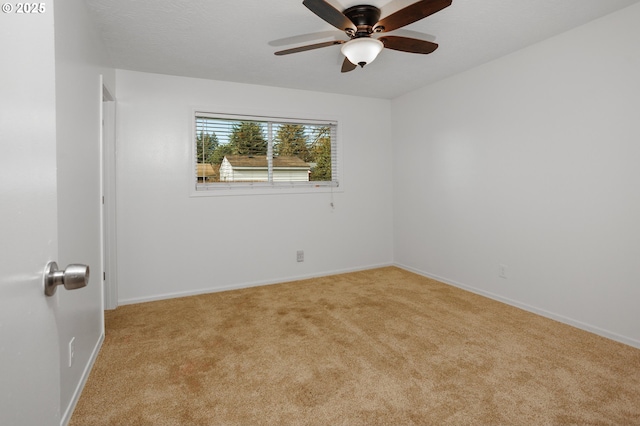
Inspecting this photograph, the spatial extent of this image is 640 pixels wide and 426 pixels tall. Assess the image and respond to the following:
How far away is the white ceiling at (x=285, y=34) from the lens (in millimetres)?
2406

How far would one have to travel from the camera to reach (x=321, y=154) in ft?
15.5

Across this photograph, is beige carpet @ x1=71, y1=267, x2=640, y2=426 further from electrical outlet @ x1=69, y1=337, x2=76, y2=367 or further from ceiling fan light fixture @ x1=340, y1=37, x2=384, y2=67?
ceiling fan light fixture @ x1=340, y1=37, x2=384, y2=67

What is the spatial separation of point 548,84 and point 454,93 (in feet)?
3.59

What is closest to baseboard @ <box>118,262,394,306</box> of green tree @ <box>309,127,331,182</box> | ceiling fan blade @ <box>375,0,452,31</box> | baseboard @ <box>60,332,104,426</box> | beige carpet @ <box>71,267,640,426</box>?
beige carpet @ <box>71,267,640,426</box>

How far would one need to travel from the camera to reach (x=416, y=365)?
2.28m

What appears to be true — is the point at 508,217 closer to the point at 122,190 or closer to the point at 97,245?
the point at 97,245

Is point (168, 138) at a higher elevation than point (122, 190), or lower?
higher

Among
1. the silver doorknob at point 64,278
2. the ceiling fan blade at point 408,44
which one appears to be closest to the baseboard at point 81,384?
the silver doorknob at point 64,278

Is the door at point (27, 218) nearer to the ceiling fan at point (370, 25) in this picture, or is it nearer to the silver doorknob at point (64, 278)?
the silver doorknob at point (64, 278)

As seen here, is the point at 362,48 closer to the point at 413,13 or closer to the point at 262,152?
the point at 413,13

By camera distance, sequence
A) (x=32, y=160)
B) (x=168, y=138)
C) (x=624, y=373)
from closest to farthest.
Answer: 1. (x=32, y=160)
2. (x=624, y=373)
3. (x=168, y=138)

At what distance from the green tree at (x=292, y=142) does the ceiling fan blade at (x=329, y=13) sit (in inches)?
88.7

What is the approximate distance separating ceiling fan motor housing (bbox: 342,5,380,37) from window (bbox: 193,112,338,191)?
215cm

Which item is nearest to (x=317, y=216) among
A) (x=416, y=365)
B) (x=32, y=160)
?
(x=416, y=365)
